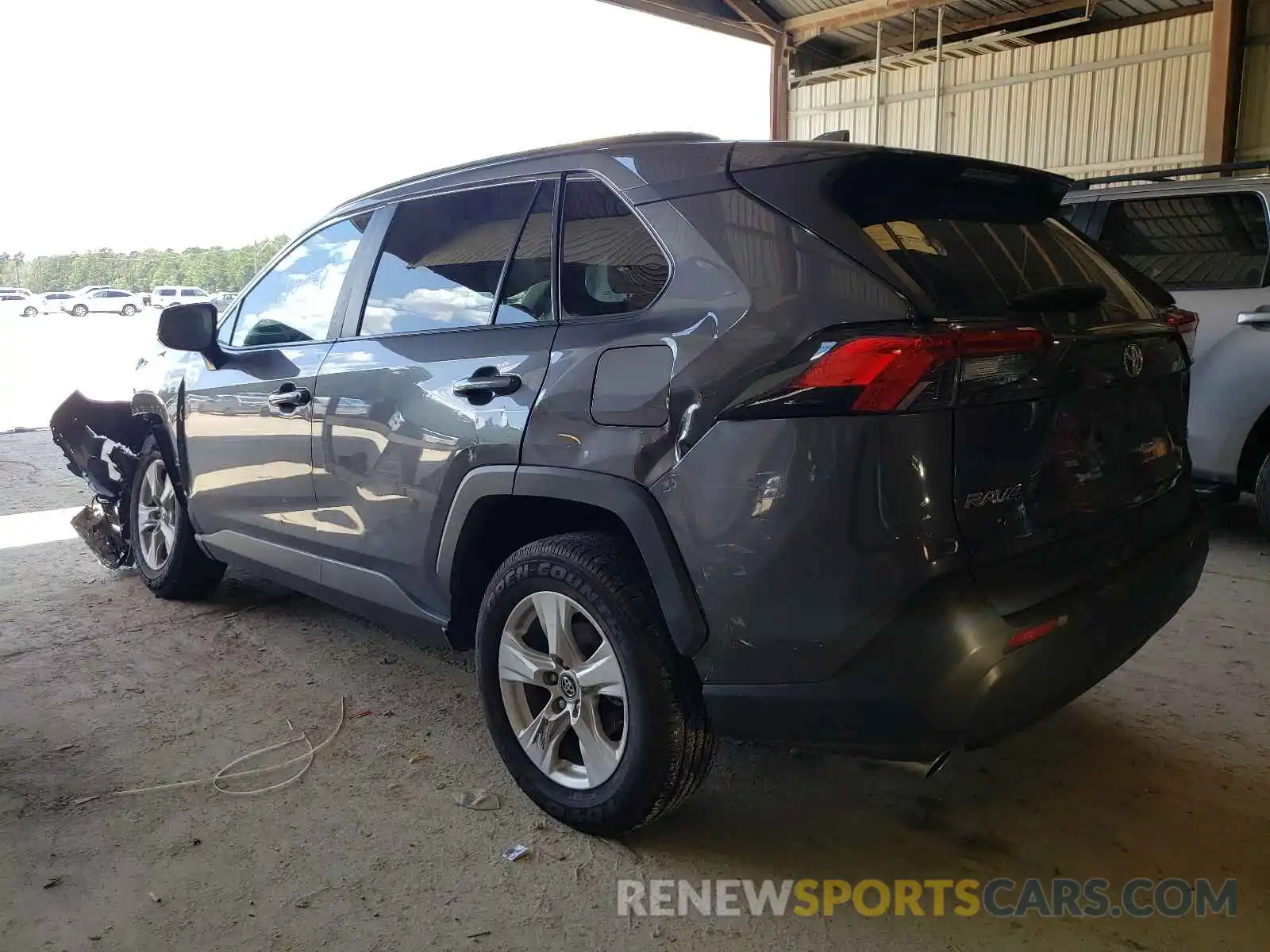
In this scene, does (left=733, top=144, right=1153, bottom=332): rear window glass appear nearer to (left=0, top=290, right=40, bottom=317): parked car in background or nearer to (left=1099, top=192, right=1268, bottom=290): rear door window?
(left=1099, top=192, right=1268, bottom=290): rear door window

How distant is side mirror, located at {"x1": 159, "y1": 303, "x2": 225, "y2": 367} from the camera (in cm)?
369

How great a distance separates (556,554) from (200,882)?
119 cm

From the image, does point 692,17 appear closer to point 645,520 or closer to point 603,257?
point 603,257

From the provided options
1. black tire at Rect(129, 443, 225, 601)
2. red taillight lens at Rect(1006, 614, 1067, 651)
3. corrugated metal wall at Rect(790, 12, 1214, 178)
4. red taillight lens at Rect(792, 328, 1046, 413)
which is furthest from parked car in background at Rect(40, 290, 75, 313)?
red taillight lens at Rect(1006, 614, 1067, 651)

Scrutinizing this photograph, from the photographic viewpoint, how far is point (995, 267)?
2.18m

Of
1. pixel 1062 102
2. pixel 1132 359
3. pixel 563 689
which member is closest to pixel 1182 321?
pixel 1132 359

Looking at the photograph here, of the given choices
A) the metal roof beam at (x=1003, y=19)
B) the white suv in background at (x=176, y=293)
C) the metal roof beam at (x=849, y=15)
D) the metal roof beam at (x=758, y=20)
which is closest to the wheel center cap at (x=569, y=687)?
the metal roof beam at (x=849, y=15)

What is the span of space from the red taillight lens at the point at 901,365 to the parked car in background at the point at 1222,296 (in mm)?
3422

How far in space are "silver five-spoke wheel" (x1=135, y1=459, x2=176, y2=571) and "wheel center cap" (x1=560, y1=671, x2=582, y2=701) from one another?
2.76 m

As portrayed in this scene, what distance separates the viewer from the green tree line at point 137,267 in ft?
43.0

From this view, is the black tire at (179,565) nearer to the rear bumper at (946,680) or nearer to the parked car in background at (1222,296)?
the rear bumper at (946,680)

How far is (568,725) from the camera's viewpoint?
2500mm

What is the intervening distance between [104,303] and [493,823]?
23.5m

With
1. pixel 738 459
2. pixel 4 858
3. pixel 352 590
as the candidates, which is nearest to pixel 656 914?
pixel 738 459
